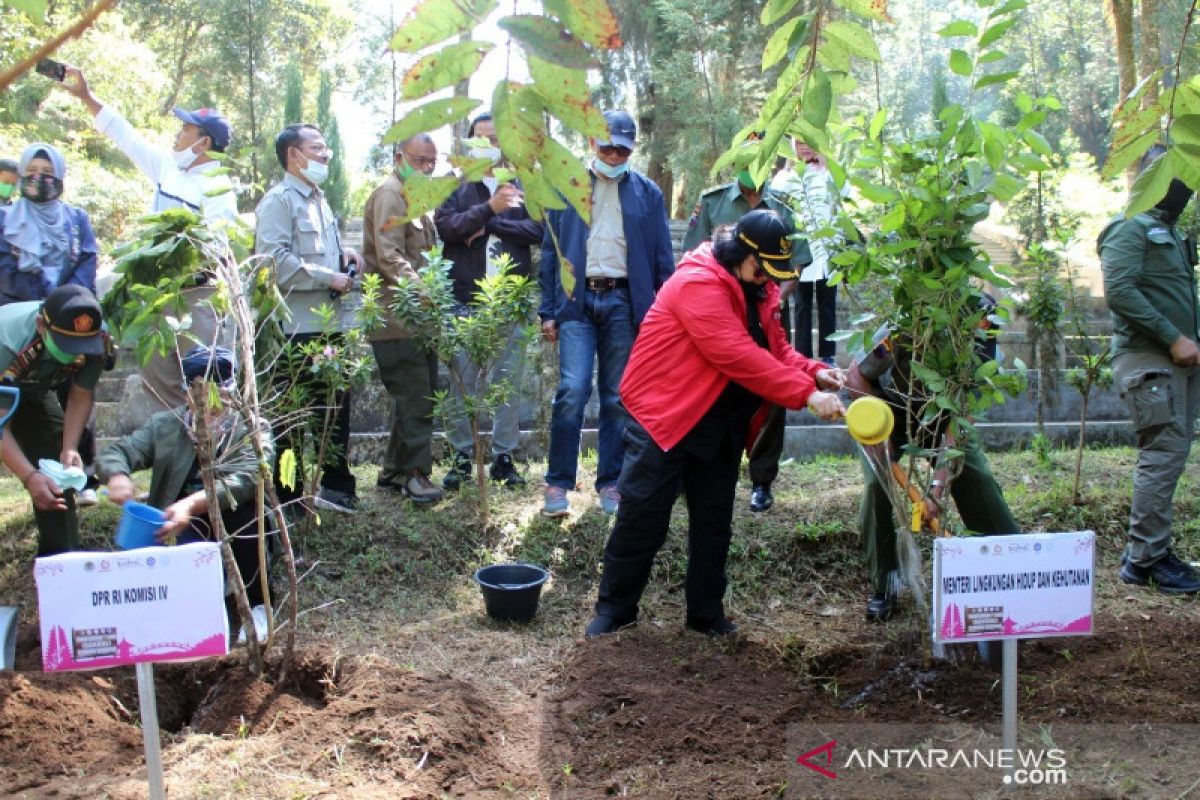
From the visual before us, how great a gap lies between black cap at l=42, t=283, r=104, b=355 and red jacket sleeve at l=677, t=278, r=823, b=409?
2422mm

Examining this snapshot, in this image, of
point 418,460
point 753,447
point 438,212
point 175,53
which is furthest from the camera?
point 175,53

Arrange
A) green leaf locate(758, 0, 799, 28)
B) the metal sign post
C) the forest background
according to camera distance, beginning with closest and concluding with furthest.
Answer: green leaf locate(758, 0, 799, 28) < the metal sign post < the forest background

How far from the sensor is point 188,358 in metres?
3.96

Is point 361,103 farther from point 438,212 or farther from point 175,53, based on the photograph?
point 438,212

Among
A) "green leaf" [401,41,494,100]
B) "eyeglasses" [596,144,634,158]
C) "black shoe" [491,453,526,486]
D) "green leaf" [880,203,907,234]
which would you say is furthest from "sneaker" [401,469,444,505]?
"green leaf" [401,41,494,100]

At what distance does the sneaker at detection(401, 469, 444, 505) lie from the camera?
5.54m

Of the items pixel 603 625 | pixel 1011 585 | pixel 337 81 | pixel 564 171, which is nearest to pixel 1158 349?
pixel 1011 585

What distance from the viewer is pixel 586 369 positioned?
534cm

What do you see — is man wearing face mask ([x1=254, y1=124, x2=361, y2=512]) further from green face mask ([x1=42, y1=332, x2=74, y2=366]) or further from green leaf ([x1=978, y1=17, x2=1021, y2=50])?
green leaf ([x1=978, y1=17, x2=1021, y2=50])

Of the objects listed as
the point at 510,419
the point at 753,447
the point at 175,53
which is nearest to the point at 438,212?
the point at 510,419

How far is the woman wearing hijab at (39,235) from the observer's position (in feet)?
17.0

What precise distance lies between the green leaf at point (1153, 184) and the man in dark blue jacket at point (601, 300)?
313 centimetres

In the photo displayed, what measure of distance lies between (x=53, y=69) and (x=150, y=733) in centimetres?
339

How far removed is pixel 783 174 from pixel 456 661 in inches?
161
